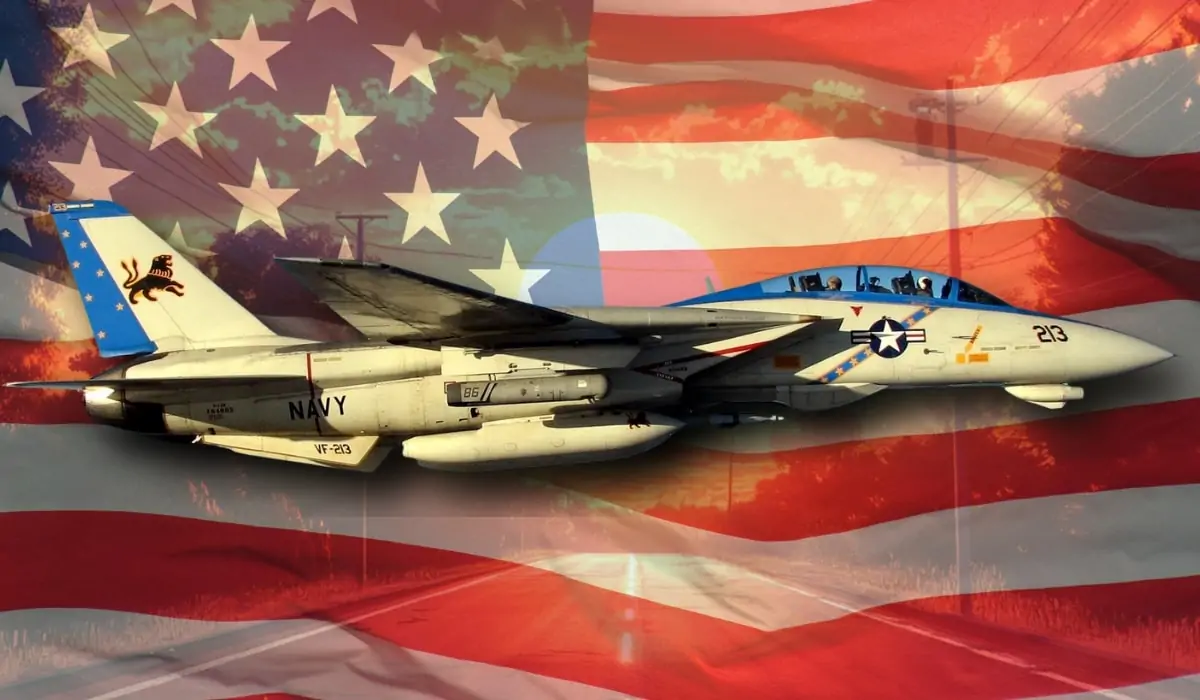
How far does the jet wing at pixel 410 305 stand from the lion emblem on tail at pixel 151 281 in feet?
6.41

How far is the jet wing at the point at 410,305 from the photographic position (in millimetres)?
5156

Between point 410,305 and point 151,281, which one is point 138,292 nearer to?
point 151,281

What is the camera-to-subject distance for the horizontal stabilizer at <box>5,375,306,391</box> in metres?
6.21

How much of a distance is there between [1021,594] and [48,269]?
876cm

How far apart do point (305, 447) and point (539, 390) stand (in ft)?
6.84

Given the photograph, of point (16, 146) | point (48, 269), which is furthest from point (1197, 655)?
point (16, 146)

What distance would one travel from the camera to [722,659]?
6766 millimetres

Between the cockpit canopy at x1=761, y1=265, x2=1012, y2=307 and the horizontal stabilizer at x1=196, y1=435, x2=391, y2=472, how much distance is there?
3.46 metres

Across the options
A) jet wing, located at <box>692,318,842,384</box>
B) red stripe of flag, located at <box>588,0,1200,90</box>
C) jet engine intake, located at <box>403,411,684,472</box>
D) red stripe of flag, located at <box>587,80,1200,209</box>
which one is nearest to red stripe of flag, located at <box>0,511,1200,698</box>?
jet engine intake, located at <box>403,411,684,472</box>

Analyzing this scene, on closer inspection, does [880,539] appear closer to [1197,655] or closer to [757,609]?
[757,609]

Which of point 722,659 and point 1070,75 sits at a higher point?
point 1070,75

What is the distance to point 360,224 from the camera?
730 centimetres

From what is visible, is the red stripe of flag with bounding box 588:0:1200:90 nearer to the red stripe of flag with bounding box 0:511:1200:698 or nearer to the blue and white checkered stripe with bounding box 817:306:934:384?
the blue and white checkered stripe with bounding box 817:306:934:384

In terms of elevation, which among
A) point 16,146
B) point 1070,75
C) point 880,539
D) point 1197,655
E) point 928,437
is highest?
point 1070,75
